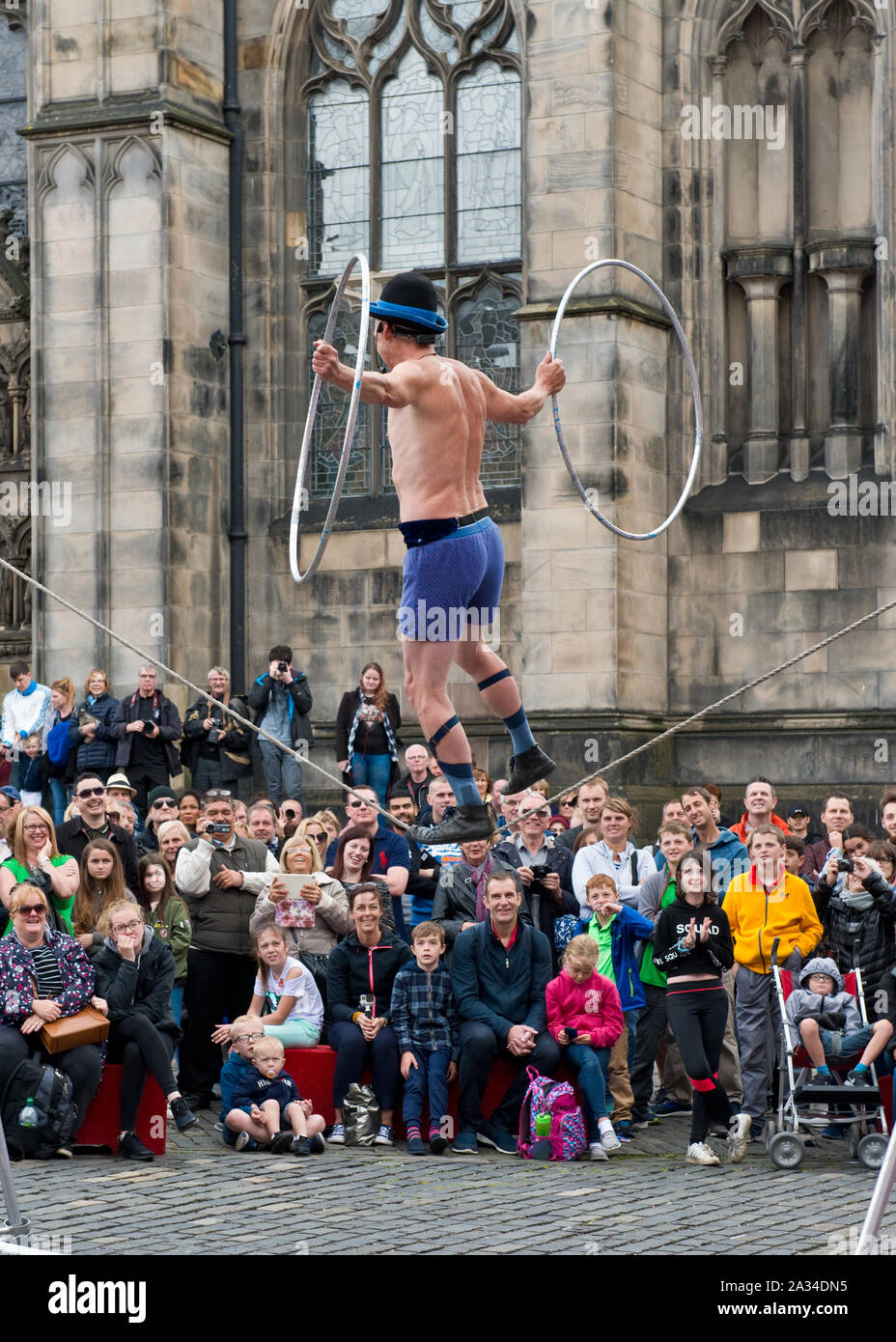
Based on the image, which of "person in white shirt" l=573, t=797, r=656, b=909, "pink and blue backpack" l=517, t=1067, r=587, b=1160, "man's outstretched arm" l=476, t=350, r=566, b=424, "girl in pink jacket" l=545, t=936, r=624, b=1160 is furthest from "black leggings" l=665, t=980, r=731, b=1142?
"man's outstretched arm" l=476, t=350, r=566, b=424

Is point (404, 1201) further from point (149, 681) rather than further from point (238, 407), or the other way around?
point (238, 407)

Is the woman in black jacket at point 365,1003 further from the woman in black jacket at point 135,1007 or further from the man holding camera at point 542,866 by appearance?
the woman in black jacket at point 135,1007

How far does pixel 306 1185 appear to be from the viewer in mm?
12289

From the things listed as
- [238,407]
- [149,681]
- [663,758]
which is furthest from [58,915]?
[238,407]

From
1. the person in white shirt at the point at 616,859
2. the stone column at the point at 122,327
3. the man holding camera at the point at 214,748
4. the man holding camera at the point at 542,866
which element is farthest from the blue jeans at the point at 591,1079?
the stone column at the point at 122,327

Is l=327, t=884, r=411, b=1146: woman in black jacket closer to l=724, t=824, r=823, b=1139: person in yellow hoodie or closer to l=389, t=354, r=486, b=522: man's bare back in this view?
l=724, t=824, r=823, b=1139: person in yellow hoodie

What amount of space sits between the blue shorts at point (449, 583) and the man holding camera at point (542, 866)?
6.48 metres

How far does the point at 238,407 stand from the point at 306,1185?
12288 millimetres

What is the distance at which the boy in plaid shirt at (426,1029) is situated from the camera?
1359cm

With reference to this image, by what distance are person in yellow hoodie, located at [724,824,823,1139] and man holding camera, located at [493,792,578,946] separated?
114cm

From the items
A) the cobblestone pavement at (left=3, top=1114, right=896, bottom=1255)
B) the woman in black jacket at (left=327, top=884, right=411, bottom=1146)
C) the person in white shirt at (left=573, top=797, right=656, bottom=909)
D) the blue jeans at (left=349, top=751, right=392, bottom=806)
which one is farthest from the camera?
the blue jeans at (left=349, top=751, right=392, bottom=806)

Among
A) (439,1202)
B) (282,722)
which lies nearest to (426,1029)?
(439,1202)

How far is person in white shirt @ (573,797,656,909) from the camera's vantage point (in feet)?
46.9
